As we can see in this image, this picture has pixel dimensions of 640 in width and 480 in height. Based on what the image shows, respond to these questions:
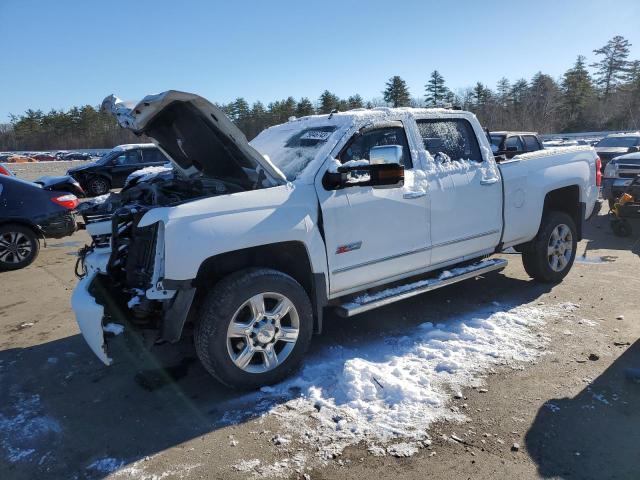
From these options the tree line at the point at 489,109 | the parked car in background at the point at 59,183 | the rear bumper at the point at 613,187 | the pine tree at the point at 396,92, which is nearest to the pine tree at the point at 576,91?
the tree line at the point at 489,109

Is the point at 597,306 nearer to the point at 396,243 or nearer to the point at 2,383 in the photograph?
the point at 396,243

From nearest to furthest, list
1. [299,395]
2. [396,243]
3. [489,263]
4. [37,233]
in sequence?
[299,395] → [396,243] → [489,263] → [37,233]

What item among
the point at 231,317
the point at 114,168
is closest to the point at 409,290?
the point at 231,317

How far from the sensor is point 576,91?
59.7m

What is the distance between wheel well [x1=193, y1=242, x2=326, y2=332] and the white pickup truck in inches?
0.4

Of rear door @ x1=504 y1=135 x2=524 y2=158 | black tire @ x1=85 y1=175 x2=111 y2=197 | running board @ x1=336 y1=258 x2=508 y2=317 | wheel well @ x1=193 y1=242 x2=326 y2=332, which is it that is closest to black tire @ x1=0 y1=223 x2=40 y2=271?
wheel well @ x1=193 y1=242 x2=326 y2=332

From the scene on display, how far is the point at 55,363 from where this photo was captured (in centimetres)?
432

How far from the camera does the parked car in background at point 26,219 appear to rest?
7.72m

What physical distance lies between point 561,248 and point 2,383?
5910 mm

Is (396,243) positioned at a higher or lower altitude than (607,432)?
higher

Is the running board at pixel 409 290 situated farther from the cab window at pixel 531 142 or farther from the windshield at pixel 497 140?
the cab window at pixel 531 142

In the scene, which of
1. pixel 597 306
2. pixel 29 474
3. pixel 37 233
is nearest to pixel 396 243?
pixel 597 306

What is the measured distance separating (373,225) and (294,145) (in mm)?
1092

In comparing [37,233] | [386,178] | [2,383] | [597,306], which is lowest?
[597,306]
